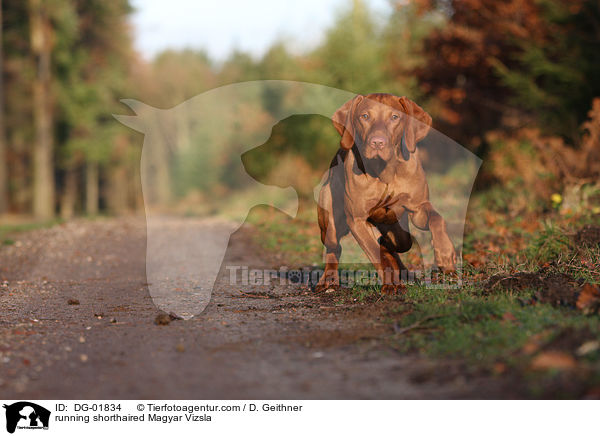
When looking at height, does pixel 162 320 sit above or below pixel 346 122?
below

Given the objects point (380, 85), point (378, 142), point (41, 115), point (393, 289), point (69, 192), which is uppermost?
point (380, 85)

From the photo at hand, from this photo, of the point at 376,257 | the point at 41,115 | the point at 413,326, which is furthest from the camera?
the point at 41,115

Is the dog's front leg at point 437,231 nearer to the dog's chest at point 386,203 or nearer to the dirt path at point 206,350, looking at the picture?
the dog's chest at point 386,203

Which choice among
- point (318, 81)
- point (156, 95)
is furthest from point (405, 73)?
point (156, 95)

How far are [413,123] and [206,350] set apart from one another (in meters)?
2.79

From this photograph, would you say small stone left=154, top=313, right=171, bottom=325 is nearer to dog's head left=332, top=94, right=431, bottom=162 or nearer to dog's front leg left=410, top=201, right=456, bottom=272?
dog's head left=332, top=94, right=431, bottom=162

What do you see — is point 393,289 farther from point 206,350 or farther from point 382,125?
point 206,350

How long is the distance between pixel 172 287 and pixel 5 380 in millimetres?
3550

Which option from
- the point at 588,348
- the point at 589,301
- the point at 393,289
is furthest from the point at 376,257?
the point at 588,348

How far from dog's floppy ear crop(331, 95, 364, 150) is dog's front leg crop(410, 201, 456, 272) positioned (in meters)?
0.93
